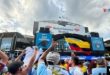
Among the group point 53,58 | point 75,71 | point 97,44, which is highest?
point 97,44

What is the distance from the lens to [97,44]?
4947cm

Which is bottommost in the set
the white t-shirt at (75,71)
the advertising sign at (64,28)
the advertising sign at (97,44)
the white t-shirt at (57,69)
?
the white t-shirt at (75,71)

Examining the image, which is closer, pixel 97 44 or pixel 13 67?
pixel 13 67

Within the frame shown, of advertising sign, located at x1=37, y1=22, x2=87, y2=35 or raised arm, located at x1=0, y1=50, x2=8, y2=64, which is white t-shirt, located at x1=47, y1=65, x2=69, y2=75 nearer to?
raised arm, located at x1=0, y1=50, x2=8, y2=64

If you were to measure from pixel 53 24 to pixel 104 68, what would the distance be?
50113mm

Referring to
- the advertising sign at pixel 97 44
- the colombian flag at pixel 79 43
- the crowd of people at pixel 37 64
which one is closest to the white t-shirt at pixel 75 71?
the crowd of people at pixel 37 64

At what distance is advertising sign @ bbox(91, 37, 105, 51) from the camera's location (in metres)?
48.9

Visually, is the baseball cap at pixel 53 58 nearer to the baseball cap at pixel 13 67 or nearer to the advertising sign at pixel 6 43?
the baseball cap at pixel 13 67

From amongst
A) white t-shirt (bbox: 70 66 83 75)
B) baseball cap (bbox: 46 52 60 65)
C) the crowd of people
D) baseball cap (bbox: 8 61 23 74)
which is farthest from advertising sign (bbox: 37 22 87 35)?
baseball cap (bbox: 8 61 23 74)

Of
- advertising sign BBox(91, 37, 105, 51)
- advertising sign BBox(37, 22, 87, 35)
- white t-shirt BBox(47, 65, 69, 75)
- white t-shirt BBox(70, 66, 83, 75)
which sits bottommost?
white t-shirt BBox(70, 66, 83, 75)

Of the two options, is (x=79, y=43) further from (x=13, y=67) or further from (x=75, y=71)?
(x=13, y=67)

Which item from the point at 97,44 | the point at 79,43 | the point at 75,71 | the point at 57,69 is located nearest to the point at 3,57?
the point at 57,69

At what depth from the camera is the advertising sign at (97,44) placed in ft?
160

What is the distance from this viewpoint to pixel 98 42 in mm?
49875
